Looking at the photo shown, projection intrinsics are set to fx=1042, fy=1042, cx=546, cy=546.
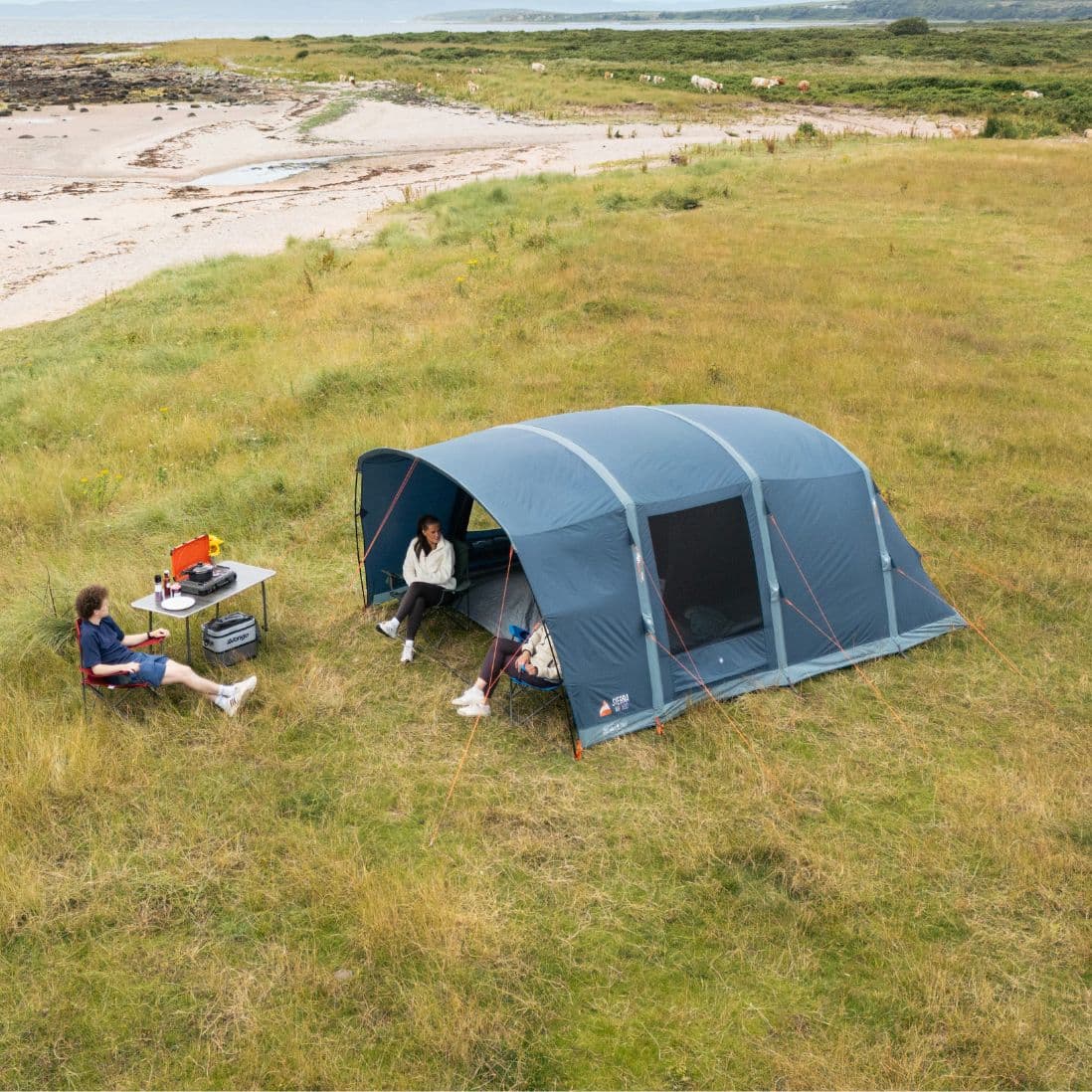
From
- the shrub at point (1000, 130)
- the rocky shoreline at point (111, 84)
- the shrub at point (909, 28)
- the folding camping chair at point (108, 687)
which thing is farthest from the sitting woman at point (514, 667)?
the shrub at point (909, 28)

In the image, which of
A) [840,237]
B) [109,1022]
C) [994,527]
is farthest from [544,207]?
[109,1022]

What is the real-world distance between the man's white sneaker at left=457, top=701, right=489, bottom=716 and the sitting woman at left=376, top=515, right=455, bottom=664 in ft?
3.85

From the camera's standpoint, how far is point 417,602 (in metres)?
9.77

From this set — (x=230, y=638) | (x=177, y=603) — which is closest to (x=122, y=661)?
(x=177, y=603)

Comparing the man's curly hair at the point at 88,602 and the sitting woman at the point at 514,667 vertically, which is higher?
the man's curly hair at the point at 88,602

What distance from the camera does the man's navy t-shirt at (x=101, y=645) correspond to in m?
8.19

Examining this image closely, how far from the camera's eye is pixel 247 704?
8742mm

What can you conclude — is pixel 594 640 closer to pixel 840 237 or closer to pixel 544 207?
pixel 840 237

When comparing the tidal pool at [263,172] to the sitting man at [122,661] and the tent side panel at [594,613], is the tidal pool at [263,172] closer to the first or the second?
the sitting man at [122,661]

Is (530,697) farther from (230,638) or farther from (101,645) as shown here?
(101,645)

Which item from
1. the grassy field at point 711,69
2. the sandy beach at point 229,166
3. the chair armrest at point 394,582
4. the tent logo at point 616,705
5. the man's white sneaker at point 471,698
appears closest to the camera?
the tent logo at point 616,705

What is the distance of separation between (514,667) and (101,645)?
329 centimetres

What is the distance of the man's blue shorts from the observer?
27.5 feet

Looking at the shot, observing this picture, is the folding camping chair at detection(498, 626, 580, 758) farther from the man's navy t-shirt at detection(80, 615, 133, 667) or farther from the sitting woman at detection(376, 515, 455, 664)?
the man's navy t-shirt at detection(80, 615, 133, 667)
